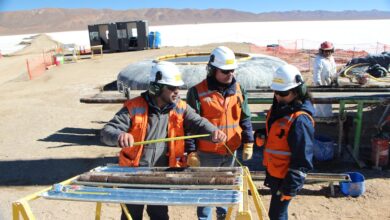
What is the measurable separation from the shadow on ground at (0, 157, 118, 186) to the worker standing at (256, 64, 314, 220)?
3890 mm

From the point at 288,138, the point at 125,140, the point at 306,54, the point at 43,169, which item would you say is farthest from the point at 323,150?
the point at 306,54

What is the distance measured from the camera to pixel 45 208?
4.88 meters

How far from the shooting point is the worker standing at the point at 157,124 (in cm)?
280

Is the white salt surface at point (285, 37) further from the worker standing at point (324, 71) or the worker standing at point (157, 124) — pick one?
the worker standing at point (157, 124)

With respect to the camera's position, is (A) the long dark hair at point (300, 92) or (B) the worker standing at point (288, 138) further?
(A) the long dark hair at point (300, 92)

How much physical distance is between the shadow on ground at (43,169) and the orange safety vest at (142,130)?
332 cm

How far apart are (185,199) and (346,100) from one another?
434cm

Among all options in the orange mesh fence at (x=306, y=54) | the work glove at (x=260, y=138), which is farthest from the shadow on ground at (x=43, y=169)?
the orange mesh fence at (x=306, y=54)

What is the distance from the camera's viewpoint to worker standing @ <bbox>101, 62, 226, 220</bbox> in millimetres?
2801

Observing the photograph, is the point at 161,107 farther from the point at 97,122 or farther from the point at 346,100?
the point at 97,122

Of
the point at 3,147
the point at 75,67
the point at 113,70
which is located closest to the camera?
the point at 3,147

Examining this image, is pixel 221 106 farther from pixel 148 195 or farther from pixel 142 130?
pixel 148 195

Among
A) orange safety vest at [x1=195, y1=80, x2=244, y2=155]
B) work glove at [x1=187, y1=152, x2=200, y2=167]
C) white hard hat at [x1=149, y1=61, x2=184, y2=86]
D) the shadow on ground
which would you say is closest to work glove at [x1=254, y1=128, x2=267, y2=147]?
orange safety vest at [x1=195, y1=80, x2=244, y2=155]

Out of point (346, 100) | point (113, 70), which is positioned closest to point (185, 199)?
point (346, 100)
